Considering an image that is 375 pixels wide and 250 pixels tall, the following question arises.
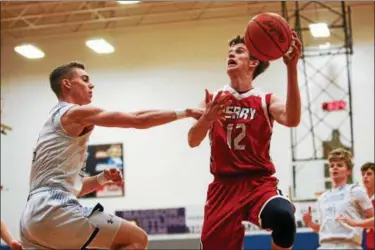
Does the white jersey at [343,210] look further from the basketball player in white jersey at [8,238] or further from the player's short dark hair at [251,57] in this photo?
the basketball player in white jersey at [8,238]

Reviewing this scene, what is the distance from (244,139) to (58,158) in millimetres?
1439

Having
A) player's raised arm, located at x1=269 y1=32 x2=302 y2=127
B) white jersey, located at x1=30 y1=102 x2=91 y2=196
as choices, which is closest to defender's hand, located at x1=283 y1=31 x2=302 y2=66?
player's raised arm, located at x1=269 y1=32 x2=302 y2=127

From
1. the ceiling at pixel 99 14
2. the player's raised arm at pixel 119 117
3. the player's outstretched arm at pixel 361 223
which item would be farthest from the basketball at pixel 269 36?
the ceiling at pixel 99 14

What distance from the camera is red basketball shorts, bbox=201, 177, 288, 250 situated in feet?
15.1

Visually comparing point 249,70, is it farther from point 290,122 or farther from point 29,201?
point 29,201

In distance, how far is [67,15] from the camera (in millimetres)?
18375

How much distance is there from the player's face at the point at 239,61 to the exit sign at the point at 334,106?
10.9 metres

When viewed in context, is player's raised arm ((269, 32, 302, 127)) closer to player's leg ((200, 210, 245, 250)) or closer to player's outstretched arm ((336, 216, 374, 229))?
player's leg ((200, 210, 245, 250))

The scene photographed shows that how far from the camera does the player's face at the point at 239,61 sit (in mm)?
4984

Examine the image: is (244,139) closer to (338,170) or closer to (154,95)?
(338,170)

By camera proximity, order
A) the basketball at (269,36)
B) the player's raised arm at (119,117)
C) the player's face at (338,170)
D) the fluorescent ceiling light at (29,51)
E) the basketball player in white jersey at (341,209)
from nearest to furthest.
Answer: the player's raised arm at (119,117) < the basketball at (269,36) < the basketball player in white jersey at (341,209) < the player's face at (338,170) < the fluorescent ceiling light at (29,51)

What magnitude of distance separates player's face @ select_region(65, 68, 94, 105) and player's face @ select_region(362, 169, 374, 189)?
5.09 metres

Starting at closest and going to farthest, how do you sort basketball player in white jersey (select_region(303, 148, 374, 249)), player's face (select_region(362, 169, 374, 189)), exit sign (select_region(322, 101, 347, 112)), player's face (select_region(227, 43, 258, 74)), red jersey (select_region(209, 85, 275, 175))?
red jersey (select_region(209, 85, 275, 175)) < player's face (select_region(227, 43, 258, 74)) < basketball player in white jersey (select_region(303, 148, 374, 249)) < player's face (select_region(362, 169, 374, 189)) < exit sign (select_region(322, 101, 347, 112))

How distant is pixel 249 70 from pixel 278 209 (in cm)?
135
